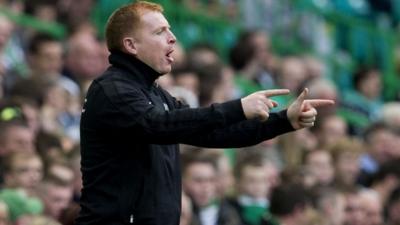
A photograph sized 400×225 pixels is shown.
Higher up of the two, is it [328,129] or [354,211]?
[328,129]

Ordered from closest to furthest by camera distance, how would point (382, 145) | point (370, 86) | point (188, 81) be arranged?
1. point (188, 81)
2. point (382, 145)
3. point (370, 86)

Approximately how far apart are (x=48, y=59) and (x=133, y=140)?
17.6 ft

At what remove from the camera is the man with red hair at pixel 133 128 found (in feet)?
22.9

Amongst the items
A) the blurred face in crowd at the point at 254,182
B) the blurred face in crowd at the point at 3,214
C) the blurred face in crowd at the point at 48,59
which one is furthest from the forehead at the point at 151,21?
the blurred face in crowd at the point at 48,59

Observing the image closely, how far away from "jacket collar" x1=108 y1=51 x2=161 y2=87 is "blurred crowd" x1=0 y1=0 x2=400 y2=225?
5.87 ft

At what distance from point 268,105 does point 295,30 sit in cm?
1043

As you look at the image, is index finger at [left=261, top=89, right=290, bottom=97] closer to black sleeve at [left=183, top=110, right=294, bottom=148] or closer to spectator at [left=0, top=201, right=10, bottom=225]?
black sleeve at [left=183, top=110, right=294, bottom=148]

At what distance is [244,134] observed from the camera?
738 cm

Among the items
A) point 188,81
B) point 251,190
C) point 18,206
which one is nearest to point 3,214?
point 18,206

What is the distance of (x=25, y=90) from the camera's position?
11531mm

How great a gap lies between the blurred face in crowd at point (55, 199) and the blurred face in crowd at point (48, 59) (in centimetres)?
249

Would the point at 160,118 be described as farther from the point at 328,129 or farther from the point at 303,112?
the point at 328,129

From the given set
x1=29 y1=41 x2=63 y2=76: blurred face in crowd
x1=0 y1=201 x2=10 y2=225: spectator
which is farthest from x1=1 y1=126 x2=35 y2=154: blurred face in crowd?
x1=29 y1=41 x2=63 y2=76: blurred face in crowd

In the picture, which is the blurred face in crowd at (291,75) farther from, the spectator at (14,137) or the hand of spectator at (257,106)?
the hand of spectator at (257,106)
